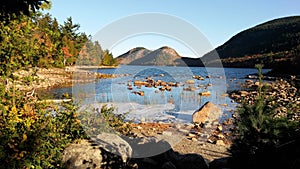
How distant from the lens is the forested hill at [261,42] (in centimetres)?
10888

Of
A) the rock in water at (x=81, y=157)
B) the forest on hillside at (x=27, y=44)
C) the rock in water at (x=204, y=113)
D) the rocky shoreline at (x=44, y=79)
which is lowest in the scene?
the rock in water at (x=204, y=113)

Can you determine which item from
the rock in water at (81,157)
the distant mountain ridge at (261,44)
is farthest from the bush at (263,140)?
the distant mountain ridge at (261,44)

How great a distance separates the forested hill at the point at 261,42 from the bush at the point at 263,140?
100 metres

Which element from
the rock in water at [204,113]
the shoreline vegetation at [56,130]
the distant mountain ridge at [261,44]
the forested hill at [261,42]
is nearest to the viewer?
the shoreline vegetation at [56,130]

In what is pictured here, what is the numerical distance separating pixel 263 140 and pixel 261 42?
145048 millimetres

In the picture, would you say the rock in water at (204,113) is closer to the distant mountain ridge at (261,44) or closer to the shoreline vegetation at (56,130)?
the shoreline vegetation at (56,130)

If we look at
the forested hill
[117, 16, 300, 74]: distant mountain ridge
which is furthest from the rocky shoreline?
the forested hill

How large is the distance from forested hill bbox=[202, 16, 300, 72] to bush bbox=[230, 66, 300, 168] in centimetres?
10007

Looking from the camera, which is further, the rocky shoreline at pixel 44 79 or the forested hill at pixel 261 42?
the forested hill at pixel 261 42

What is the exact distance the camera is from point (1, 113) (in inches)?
186

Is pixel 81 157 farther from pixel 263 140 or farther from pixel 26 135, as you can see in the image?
pixel 263 140

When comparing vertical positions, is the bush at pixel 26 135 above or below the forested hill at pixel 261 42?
below

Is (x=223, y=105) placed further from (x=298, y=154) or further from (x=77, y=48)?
(x=77, y=48)

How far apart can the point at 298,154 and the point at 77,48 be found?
187 ft
